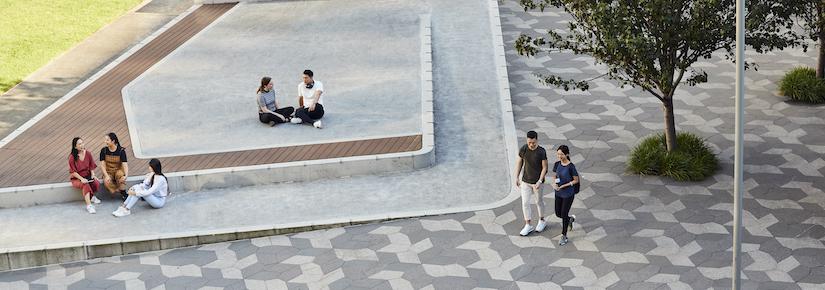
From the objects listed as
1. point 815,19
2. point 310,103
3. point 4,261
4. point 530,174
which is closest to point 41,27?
point 310,103

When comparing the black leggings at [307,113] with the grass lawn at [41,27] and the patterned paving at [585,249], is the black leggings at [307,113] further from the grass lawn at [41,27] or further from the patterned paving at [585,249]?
the grass lawn at [41,27]

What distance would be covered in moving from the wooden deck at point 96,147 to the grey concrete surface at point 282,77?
286mm

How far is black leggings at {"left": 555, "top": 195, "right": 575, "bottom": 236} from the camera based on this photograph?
16.5 meters

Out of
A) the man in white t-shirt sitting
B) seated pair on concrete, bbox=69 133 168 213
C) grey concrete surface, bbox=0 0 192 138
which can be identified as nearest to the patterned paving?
seated pair on concrete, bbox=69 133 168 213

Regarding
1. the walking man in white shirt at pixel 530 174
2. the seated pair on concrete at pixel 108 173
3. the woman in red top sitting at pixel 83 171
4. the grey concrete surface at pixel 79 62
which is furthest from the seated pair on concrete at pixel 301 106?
the grey concrete surface at pixel 79 62

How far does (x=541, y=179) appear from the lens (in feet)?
54.4

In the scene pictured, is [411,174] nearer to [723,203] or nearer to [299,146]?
[299,146]

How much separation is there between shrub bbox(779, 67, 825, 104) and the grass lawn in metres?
16.0

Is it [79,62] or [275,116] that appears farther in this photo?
[79,62]

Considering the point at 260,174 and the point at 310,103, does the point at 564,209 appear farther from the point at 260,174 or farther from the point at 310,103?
the point at 310,103

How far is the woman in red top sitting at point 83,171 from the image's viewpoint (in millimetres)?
18125

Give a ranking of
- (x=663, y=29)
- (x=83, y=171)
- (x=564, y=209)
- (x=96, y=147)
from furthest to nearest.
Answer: (x=96, y=147)
(x=83, y=171)
(x=663, y=29)
(x=564, y=209)

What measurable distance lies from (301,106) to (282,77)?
2906 mm

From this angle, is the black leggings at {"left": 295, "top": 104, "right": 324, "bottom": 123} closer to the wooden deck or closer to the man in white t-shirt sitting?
the man in white t-shirt sitting
